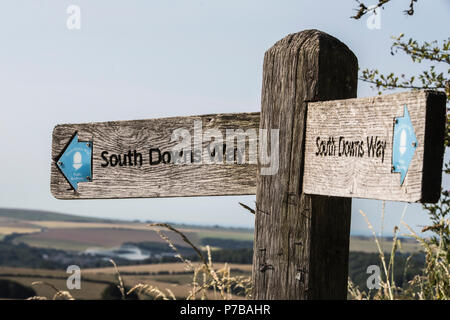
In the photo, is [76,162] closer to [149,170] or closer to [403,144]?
[149,170]

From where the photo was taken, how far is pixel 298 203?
2270 millimetres

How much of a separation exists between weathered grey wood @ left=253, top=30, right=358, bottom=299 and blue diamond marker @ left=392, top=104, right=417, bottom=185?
41 centimetres

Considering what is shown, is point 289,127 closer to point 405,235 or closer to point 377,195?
point 377,195

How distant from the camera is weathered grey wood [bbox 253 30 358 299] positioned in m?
2.23

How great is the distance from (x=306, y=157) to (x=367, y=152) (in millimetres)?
285

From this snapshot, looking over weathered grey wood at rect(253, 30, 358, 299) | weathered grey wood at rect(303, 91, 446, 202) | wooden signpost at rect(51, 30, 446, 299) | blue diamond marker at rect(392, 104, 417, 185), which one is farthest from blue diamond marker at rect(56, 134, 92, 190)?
blue diamond marker at rect(392, 104, 417, 185)

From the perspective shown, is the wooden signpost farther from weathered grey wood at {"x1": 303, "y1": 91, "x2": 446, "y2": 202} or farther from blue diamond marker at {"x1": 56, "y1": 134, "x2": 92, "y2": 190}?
blue diamond marker at {"x1": 56, "y1": 134, "x2": 92, "y2": 190}

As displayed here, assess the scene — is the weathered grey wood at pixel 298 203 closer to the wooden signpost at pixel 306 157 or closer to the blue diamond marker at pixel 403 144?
the wooden signpost at pixel 306 157

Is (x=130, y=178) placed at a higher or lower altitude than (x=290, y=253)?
higher

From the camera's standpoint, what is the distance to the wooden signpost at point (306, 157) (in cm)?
192

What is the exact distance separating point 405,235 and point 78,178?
1942 millimetres

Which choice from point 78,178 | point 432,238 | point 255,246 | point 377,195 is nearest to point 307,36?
point 377,195

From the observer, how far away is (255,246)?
2.39 meters

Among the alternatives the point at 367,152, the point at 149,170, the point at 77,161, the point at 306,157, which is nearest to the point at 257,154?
the point at 306,157
